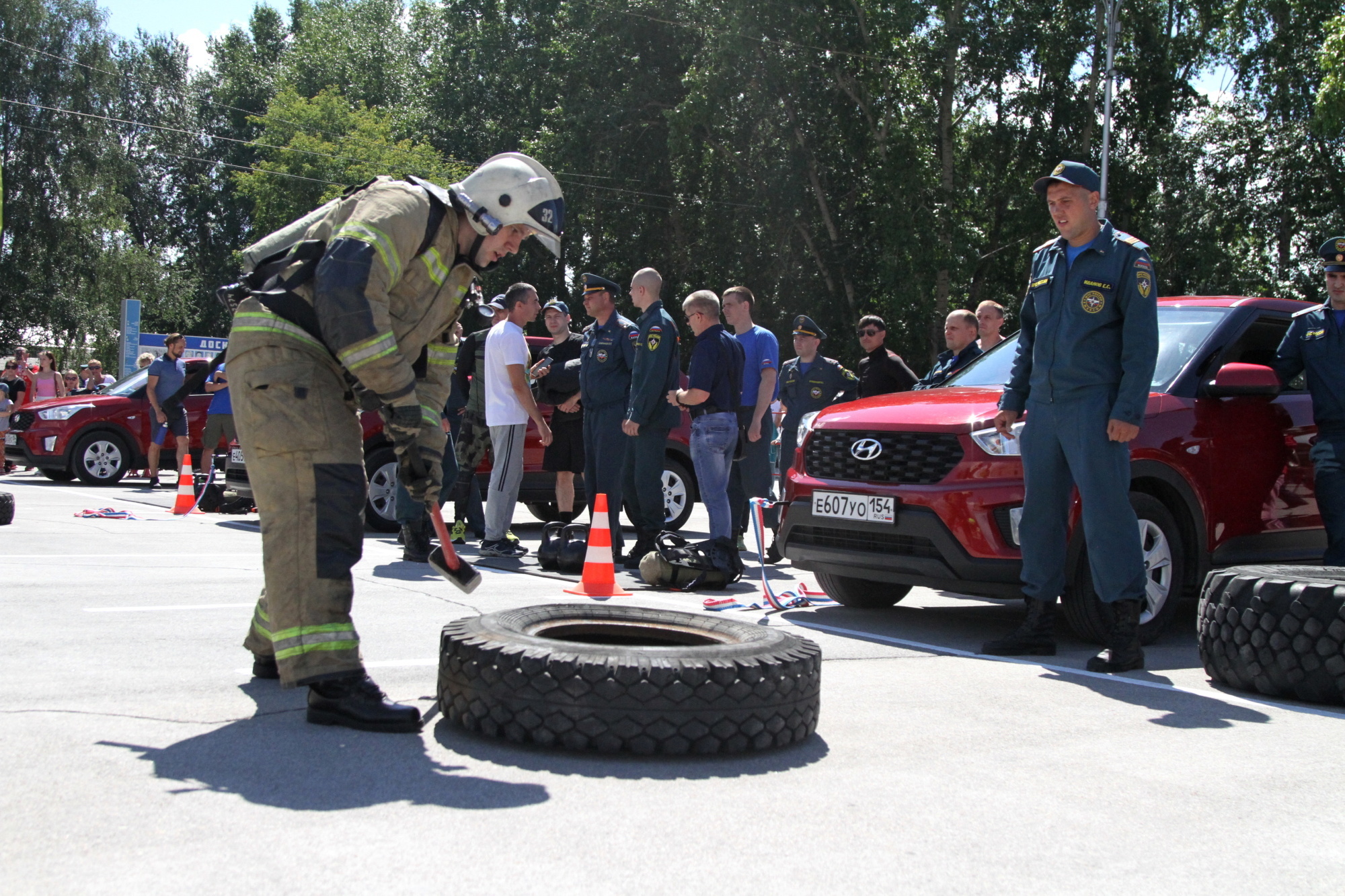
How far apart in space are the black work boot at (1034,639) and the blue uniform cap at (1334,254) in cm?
291

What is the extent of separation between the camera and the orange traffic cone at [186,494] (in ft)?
38.1

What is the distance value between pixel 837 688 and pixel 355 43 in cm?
5867

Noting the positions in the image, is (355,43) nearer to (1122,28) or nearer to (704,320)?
(1122,28)

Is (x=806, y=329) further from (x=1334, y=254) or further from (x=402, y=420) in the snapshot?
(x=402, y=420)

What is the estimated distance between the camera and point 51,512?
36.6ft

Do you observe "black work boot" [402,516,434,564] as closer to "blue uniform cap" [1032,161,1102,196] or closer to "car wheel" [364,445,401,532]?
"car wheel" [364,445,401,532]

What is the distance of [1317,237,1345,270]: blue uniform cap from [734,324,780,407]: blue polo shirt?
378cm

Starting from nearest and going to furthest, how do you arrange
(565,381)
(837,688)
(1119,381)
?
(837,688)
(1119,381)
(565,381)

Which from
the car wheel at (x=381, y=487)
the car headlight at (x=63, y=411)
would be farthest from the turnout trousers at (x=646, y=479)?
the car headlight at (x=63, y=411)

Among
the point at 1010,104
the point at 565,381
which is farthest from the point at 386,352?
the point at 1010,104

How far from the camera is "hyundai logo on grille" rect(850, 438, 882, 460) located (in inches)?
237

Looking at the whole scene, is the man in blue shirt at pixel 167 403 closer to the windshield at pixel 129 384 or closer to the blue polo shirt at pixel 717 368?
the windshield at pixel 129 384

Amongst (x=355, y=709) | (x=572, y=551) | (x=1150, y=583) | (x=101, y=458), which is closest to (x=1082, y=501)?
(x=1150, y=583)

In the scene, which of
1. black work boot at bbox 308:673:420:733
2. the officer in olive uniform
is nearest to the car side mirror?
the officer in olive uniform
